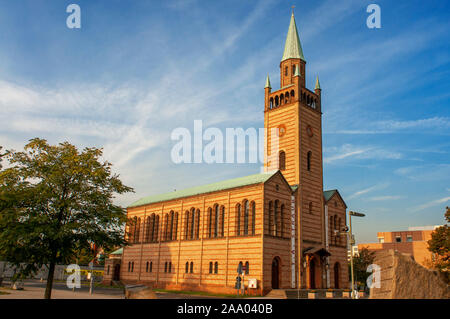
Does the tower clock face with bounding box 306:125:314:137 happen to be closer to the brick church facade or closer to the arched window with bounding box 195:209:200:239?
the brick church facade

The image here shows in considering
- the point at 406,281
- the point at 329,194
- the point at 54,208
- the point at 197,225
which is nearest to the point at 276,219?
the point at 329,194

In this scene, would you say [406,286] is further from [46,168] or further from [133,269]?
[133,269]

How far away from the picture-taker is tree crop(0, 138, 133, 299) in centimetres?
2598

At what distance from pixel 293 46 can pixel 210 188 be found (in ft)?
79.3

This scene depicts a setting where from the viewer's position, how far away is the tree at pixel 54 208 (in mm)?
25984

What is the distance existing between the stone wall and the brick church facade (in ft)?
93.8

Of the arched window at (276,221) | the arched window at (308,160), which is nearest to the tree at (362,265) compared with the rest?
the arched window at (308,160)

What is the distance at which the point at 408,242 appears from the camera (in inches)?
4232

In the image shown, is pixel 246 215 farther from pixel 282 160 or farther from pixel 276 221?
pixel 282 160

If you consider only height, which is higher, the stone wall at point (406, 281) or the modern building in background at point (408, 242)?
the modern building in background at point (408, 242)

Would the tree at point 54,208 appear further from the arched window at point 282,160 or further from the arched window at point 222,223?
the arched window at point 282,160

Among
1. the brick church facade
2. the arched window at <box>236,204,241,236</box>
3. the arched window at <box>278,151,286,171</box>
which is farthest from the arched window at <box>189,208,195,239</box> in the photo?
the arched window at <box>278,151,286,171</box>
